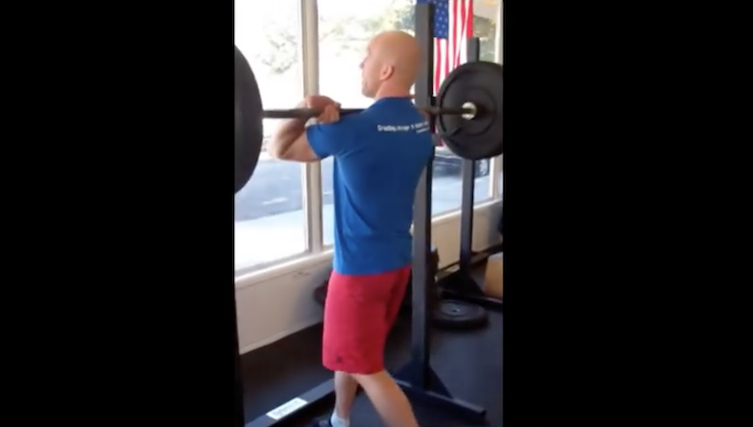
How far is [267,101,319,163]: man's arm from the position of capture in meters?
1.38

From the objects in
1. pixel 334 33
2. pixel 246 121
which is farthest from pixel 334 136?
pixel 334 33

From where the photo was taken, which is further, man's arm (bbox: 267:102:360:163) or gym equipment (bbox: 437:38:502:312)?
gym equipment (bbox: 437:38:502:312)

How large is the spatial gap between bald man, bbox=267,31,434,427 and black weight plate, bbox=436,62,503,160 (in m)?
0.51

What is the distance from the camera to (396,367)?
Answer: 2.20 m

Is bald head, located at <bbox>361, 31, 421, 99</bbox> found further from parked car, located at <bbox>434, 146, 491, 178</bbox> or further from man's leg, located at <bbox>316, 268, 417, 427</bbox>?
parked car, located at <bbox>434, 146, 491, 178</bbox>

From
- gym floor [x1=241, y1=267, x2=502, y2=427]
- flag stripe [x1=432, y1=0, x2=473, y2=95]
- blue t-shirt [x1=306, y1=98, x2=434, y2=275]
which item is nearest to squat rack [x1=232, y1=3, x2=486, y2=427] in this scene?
gym floor [x1=241, y1=267, x2=502, y2=427]

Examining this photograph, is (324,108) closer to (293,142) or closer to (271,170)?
(293,142)

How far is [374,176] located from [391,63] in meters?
0.28

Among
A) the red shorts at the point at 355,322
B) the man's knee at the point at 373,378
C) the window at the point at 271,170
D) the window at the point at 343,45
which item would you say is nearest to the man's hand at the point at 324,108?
the red shorts at the point at 355,322
